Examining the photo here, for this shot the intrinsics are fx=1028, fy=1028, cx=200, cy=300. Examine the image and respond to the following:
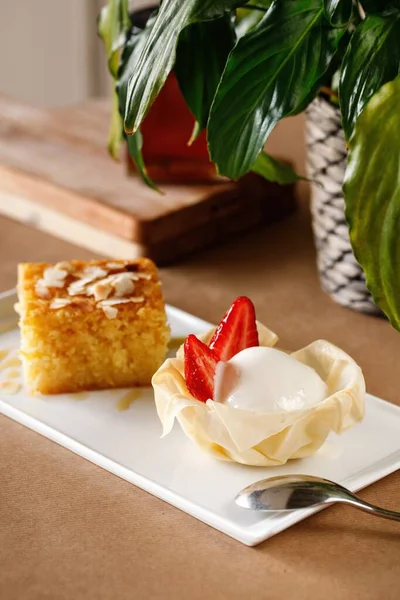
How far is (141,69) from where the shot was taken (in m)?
0.90

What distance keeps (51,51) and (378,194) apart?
→ 2.33m

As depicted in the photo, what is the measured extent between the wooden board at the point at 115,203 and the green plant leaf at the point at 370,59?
0.45 m

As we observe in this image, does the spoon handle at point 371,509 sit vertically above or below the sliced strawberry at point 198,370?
below

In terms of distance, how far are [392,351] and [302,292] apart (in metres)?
0.18

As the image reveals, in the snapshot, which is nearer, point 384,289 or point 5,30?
point 384,289

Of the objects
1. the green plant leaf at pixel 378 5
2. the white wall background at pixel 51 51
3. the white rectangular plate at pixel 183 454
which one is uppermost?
the green plant leaf at pixel 378 5

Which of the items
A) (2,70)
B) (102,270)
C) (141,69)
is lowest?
(2,70)

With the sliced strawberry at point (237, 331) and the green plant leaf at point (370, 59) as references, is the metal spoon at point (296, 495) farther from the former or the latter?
the green plant leaf at point (370, 59)

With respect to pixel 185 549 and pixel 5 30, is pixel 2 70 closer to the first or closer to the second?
pixel 5 30

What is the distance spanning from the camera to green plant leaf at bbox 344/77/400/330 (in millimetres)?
811

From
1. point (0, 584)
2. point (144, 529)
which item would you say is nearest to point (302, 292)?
point (144, 529)

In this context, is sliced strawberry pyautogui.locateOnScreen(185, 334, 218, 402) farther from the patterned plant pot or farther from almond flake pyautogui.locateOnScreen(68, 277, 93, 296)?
the patterned plant pot

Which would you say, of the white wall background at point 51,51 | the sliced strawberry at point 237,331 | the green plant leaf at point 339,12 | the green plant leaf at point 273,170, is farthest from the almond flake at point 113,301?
the white wall background at point 51,51

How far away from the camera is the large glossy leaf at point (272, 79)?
931 mm
